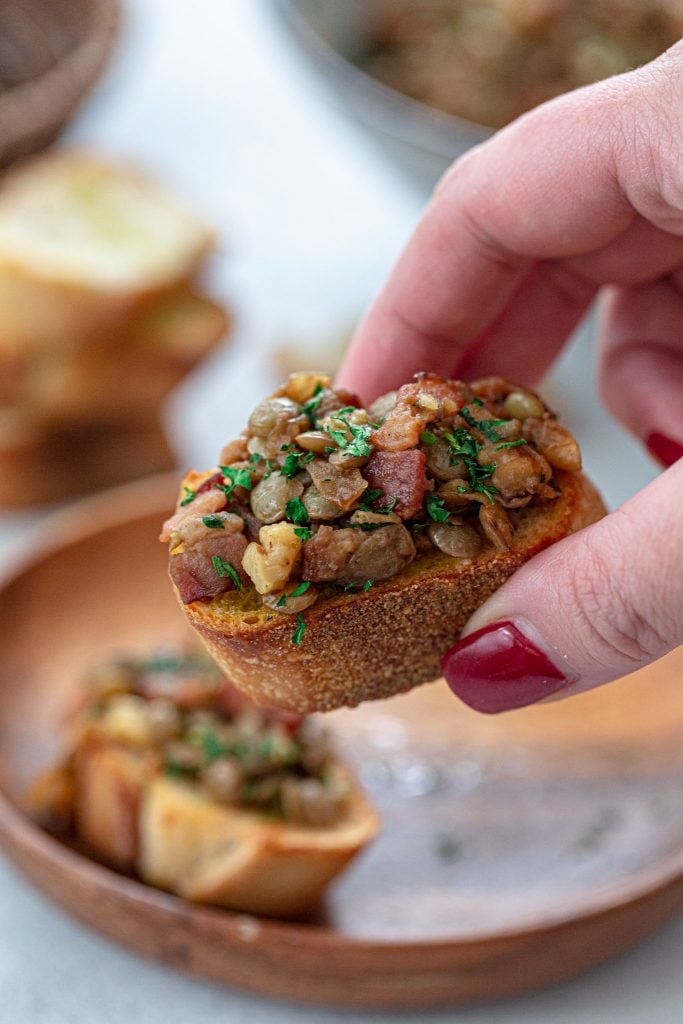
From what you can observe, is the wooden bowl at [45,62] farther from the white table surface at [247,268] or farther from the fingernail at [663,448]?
the fingernail at [663,448]

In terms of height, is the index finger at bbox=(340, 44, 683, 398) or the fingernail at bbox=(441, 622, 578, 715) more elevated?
the index finger at bbox=(340, 44, 683, 398)

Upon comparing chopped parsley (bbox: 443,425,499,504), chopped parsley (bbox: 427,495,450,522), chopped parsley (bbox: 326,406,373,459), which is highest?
chopped parsley (bbox: 443,425,499,504)

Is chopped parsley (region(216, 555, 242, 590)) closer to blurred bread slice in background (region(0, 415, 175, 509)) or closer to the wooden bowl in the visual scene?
blurred bread slice in background (region(0, 415, 175, 509))

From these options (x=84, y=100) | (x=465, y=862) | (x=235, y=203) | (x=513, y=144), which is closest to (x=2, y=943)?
(x=465, y=862)

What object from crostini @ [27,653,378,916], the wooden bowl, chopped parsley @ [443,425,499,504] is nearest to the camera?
chopped parsley @ [443,425,499,504]

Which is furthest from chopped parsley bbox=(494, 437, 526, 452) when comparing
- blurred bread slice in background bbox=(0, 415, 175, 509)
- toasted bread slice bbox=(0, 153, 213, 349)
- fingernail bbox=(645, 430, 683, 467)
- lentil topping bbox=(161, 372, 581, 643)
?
blurred bread slice in background bbox=(0, 415, 175, 509)

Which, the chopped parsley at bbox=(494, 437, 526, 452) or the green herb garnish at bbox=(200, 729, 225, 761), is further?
the green herb garnish at bbox=(200, 729, 225, 761)

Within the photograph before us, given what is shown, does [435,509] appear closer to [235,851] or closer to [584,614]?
[584,614]
